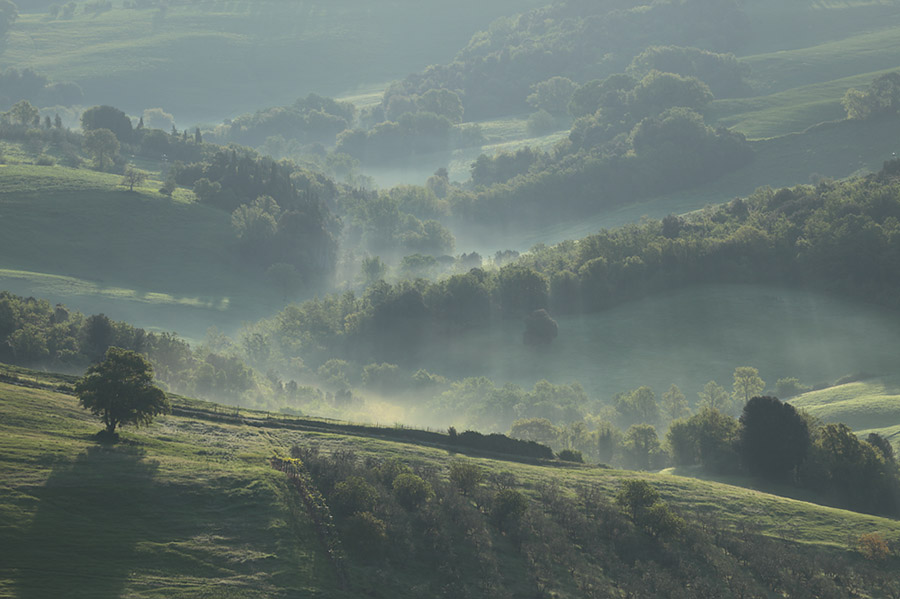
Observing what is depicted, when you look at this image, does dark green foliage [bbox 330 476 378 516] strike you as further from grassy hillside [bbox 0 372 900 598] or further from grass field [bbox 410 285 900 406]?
grass field [bbox 410 285 900 406]

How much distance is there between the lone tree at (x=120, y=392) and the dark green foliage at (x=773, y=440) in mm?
80090

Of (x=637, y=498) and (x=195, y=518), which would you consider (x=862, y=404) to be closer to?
(x=637, y=498)

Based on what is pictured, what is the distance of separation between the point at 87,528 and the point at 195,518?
8.45 metres

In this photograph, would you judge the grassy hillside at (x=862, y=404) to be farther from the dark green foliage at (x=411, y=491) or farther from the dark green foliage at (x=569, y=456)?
the dark green foliage at (x=411, y=491)

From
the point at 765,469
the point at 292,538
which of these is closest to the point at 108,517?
the point at 292,538

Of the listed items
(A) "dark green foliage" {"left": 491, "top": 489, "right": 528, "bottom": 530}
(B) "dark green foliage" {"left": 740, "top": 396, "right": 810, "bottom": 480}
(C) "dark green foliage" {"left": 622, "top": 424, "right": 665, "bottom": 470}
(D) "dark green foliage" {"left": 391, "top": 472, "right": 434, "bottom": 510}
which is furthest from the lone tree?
(C) "dark green foliage" {"left": 622, "top": 424, "right": 665, "bottom": 470}

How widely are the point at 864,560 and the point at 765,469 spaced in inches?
1221

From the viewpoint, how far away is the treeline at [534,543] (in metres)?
68.5

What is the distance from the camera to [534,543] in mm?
75062

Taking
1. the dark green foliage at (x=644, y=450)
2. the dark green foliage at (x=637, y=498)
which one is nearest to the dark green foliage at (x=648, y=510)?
the dark green foliage at (x=637, y=498)

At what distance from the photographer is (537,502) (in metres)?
84.2

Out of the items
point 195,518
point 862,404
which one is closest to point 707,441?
point 862,404

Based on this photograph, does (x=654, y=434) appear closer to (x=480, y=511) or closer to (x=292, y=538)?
(x=480, y=511)

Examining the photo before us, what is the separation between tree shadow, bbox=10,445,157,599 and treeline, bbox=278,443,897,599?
15331 mm
